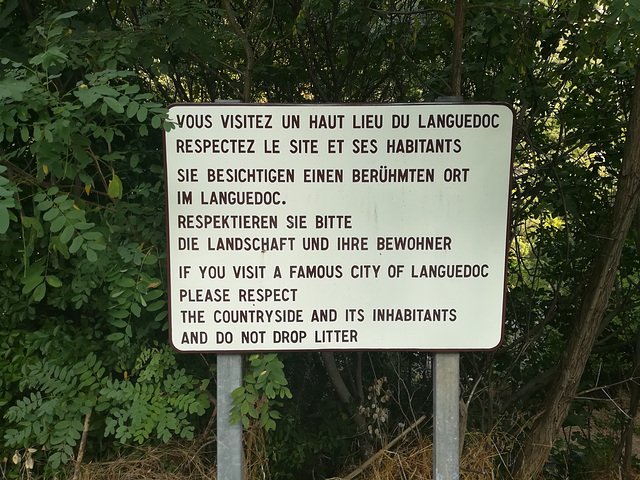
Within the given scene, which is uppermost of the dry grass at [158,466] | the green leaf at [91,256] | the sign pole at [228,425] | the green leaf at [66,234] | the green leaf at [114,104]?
the green leaf at [114,104]

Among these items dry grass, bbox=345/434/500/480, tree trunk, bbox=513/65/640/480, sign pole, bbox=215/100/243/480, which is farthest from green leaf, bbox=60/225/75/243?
tree trunk, bbox=513/65/640/480

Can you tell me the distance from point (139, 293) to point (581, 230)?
9.19 ft

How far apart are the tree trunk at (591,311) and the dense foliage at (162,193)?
5.4 inches

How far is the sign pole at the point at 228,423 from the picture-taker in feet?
7.51

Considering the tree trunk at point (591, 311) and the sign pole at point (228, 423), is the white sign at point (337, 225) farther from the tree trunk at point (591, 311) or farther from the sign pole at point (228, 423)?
the tree trunk at point (591, 311)

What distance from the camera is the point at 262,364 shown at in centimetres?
229

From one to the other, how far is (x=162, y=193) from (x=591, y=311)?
7.57 feet

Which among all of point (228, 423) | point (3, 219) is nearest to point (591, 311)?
point (228, 423)

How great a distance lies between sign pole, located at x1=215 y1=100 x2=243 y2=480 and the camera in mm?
2289

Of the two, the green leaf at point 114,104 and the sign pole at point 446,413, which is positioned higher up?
the green leaf at point 114,104

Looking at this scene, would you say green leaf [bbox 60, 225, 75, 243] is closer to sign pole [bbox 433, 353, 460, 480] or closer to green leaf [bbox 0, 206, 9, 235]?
green leaf [bbox 0, 206, 9, 235]

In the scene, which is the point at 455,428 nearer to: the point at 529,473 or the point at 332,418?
the point at 529,473

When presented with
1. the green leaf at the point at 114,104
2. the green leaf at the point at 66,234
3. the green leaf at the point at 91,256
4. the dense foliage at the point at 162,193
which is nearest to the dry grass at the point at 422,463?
the dense foliage at the point at 162,193

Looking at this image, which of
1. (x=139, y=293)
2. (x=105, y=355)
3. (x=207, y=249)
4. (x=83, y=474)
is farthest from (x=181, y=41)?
(x=83, y=474)
